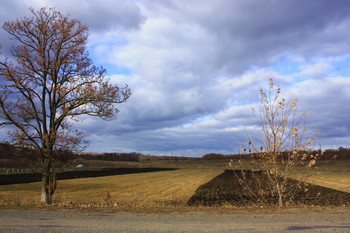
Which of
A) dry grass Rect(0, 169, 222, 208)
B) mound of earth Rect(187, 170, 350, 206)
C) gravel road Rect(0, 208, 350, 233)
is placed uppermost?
gravel road Rect(0, 208, 350, 233)

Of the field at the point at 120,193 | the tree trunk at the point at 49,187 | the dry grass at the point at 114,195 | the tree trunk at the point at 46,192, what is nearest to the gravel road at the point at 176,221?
the field at the point at 120,193

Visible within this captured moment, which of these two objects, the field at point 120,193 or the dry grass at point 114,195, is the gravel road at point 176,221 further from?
the dry grass at point 114,195

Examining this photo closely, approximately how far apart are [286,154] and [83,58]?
1325 centimetres

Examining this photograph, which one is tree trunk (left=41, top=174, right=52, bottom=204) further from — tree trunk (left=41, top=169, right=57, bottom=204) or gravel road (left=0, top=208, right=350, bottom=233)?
gravel road (left=0, top=208, right=350, bottom=233)

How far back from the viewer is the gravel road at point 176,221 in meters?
8.62

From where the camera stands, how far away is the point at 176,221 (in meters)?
9.98

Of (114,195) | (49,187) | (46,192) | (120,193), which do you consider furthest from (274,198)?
(120,193)

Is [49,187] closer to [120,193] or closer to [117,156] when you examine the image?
[120,193]

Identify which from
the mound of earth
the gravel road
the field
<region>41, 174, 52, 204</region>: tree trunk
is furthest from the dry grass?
the gravel road

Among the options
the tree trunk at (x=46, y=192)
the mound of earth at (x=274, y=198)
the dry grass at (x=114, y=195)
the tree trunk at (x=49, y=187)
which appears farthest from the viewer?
the dry grass at (x=114, y=195)

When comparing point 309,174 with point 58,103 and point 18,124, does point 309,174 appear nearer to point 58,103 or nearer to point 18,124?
point 58,103

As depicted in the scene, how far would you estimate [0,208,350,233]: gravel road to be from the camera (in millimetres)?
→ 8625

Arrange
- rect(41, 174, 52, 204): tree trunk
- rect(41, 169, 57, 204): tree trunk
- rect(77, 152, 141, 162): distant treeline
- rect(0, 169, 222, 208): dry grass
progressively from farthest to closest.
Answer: rect(77, 152, 141, 162): distant treeline < rect(0, 169, 222, 208): dry grass < rect(41, 174, 52, 204): tree trunk < rect(41, 169, 57, 204): tree trunk

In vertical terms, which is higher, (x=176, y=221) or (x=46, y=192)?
(x=176, y=221)
